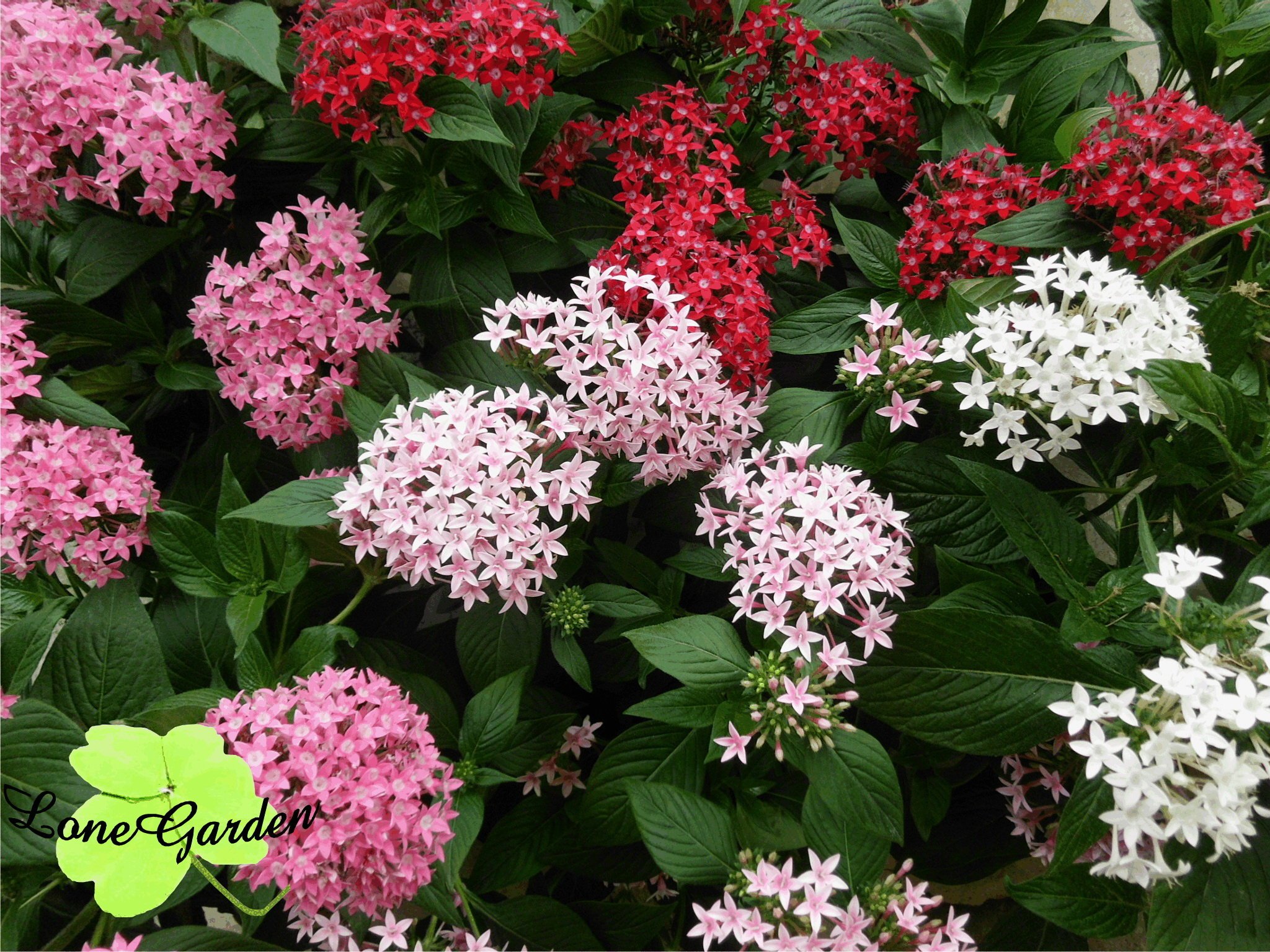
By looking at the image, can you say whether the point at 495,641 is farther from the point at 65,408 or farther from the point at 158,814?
the point at 65,408

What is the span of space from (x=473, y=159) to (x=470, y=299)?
0.61 ft

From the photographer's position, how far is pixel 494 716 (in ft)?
3.36

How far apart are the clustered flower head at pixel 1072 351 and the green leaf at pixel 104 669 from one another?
0.97 metres

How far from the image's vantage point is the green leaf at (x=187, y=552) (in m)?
1.05

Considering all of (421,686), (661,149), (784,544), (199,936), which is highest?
(661,149)

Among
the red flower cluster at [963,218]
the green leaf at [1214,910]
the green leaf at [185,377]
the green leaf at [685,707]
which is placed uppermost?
the red flower cluster at [963,218]

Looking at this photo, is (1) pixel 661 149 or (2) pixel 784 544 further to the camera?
(1) pixel 661 149

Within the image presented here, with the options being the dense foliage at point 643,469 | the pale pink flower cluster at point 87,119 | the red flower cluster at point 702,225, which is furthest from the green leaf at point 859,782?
the pale pink flower cluster at point 87,119

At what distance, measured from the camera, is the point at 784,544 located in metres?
0.90

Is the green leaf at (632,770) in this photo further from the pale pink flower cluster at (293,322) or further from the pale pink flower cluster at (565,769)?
the pale pink flower cluster at (293,322)

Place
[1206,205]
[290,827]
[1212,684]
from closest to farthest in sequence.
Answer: [1212,684]
[290,827]
[1206,205]

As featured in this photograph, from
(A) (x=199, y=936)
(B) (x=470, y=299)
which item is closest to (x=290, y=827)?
(A) (x=199, y=936)

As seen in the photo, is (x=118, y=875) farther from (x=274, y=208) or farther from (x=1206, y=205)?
A: (x=1206, y=205)

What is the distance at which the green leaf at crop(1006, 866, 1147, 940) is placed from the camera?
3.22 feet
